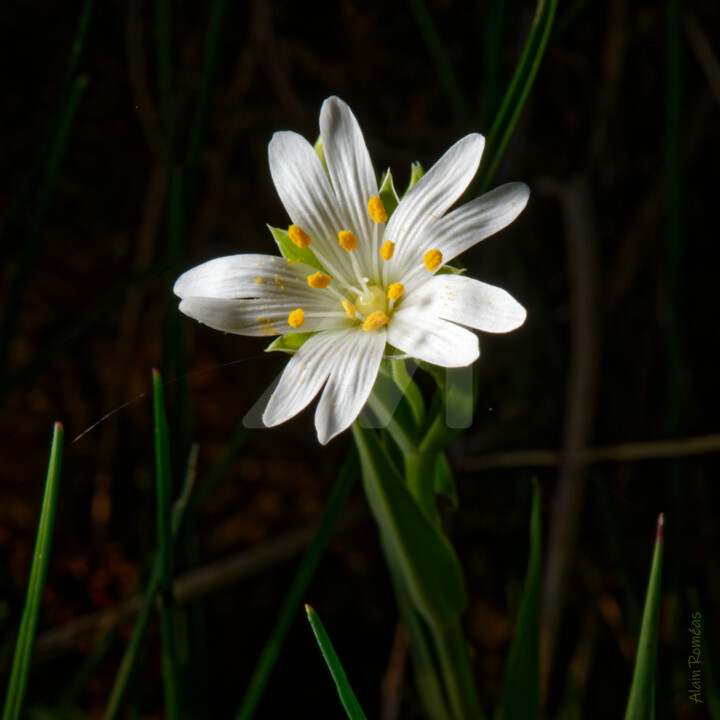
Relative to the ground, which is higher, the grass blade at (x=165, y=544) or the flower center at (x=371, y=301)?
the flower center at (x=371, y=301)

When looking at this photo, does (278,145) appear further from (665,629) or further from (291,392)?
(665,629)

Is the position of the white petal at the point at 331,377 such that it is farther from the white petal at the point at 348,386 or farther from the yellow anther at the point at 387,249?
the yellow anther at the point at 387,249

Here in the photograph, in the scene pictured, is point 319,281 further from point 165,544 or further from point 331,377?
point 165,544

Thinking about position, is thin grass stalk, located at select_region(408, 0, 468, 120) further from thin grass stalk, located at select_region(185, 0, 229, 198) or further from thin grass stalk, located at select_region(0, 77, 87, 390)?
thin grass stalk, located at select_region(0, 77, 87, 390)
